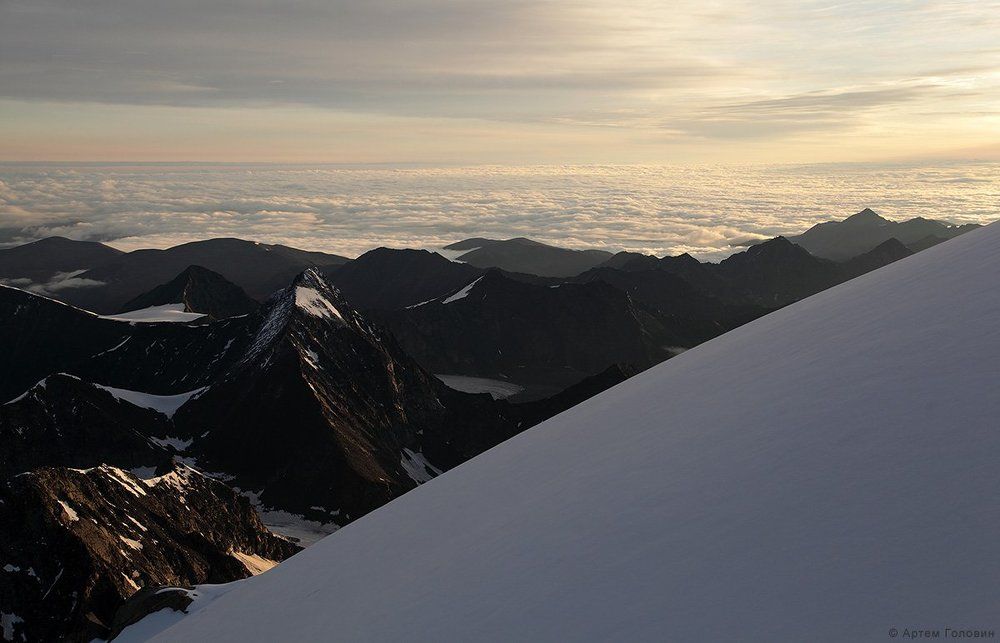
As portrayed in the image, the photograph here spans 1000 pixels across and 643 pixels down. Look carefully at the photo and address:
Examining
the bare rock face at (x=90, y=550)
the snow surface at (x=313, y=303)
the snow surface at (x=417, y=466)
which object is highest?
the snow surface at (x=313, y=303)

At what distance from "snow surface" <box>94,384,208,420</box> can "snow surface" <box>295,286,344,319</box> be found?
31.8 metres

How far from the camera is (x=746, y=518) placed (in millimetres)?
9883

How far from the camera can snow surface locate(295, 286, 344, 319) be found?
7451 inches

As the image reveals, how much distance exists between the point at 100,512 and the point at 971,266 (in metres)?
91.6

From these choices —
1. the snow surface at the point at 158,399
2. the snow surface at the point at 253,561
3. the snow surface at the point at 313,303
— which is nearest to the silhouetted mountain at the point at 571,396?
the snow surface at the point at 313,303

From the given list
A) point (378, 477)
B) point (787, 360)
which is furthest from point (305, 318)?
point (787, 360)

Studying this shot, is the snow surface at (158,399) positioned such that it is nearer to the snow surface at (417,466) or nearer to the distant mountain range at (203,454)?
the distant mountain range at (203,454)

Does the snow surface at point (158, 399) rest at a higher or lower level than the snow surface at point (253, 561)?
higher

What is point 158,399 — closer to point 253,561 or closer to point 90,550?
point 253,561

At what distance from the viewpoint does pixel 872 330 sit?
15.1m

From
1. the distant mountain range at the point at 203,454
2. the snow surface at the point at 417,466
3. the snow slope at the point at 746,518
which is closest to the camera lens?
the snow slope at the point at 746,518

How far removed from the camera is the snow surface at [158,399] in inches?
6172

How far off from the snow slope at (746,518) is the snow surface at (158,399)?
502 ft

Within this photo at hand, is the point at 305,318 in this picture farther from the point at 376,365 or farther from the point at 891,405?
the point at 891,405
